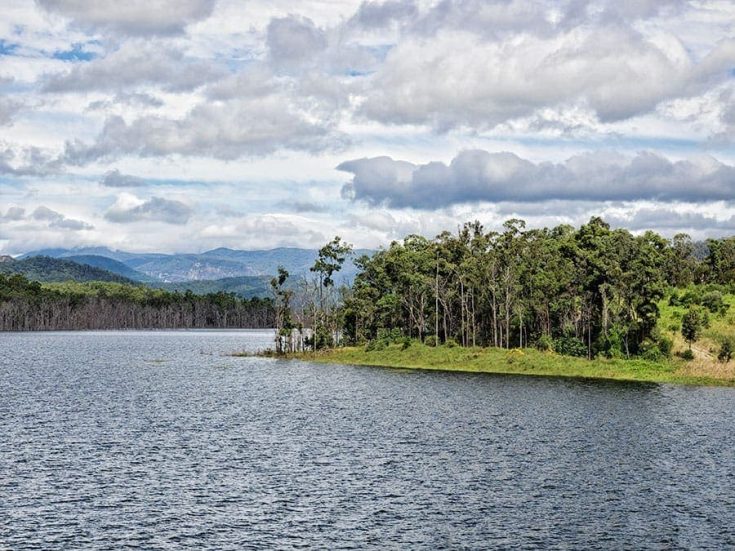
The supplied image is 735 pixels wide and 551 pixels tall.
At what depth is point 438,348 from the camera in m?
150

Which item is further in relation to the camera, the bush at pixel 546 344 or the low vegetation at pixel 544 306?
the bush at pixel 546 344

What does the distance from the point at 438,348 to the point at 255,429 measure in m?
80.3

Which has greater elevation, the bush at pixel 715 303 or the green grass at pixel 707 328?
the bush at pixel 715 303

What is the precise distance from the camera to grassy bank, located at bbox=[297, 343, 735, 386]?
116 metres

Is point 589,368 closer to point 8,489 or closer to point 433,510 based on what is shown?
point 433,510

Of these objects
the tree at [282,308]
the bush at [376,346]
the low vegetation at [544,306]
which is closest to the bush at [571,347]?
the low vegetation at [544,306]

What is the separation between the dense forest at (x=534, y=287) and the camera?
129 meters

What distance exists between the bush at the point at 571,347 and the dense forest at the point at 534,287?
190 mm

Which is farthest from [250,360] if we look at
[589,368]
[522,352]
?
[589,368]

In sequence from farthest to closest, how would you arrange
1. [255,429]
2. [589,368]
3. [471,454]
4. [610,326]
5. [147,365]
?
[147,365], [610,326], [589,368], [255,429], [471,454]

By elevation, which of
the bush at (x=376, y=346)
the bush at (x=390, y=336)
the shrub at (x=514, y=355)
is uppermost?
the bush at (x=390, y=336)

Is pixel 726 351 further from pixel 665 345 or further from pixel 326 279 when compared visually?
pixel 326 279

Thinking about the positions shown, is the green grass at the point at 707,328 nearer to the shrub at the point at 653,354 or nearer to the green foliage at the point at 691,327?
the green foliage at the point at 691,327

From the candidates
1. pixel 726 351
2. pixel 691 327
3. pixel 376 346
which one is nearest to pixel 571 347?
pixel 691 327
